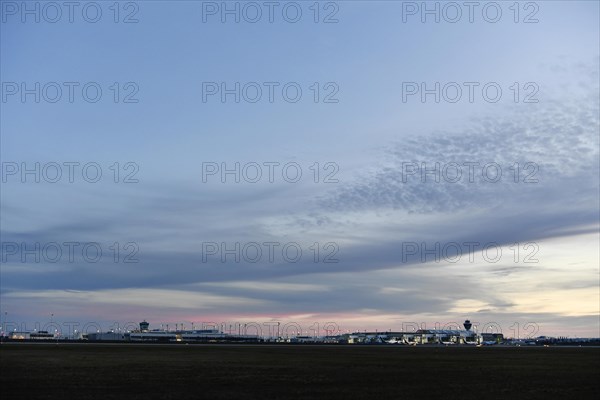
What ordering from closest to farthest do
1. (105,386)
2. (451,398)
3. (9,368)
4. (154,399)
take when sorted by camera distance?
(154,399)
(451,398)
(105,386)
(9,368)

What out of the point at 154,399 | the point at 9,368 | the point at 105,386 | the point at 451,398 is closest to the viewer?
the point at 154,399

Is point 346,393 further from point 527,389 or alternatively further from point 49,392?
point 49,392

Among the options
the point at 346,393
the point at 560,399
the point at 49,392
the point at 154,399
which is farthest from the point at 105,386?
the point at 560,399

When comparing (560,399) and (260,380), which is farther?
(260,380)

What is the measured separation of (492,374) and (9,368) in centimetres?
4649

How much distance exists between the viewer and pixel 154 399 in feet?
125

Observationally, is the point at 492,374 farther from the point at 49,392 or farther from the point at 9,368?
the point at 9,368

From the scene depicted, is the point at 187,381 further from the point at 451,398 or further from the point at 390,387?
the point at 451,398

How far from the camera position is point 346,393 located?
43.1 m

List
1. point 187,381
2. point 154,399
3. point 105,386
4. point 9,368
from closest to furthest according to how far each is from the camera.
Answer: point 154,399 < point 105,386 < point 187,381 < point 9,368

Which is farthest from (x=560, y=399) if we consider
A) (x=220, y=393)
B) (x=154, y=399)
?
(x=154, y=399)

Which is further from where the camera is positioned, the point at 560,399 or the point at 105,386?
the point at 105,386

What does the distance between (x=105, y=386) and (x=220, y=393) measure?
29.7ft

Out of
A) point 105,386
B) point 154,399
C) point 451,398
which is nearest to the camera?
point 154,399
